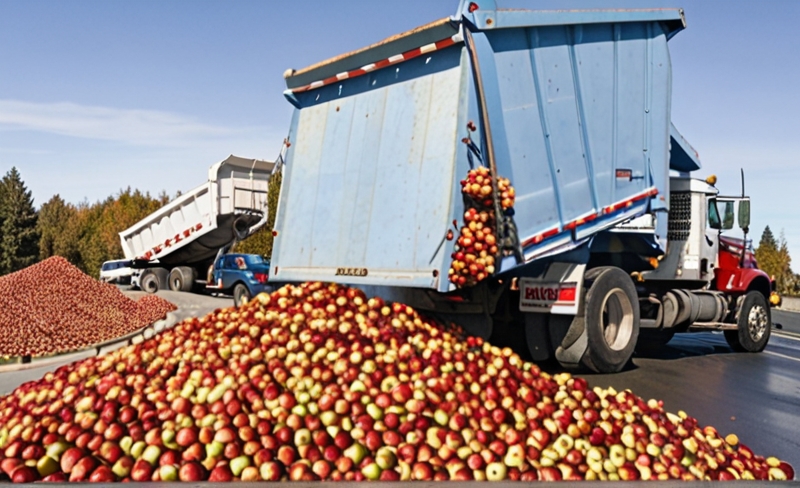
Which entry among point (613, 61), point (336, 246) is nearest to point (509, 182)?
point (336, 246)

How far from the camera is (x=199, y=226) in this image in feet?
66.0

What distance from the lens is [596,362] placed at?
727 centimetres

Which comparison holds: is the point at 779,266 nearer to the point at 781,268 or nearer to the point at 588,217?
the point at 781,268

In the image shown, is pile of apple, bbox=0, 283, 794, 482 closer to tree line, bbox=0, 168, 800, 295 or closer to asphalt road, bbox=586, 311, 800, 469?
asphalt road, bbox=586, 311, 800, 469

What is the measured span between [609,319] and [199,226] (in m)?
15.3

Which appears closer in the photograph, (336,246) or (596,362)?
(336,246)

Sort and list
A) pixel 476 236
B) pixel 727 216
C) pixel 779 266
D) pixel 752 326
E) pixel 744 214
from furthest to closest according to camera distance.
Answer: pixel 779 266
pixel 752 326
pixel 727 216
pixel 744 214
pixel 476 236

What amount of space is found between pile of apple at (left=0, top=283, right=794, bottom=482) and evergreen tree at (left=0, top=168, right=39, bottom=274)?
129ft

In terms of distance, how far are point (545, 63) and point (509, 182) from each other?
1.50m

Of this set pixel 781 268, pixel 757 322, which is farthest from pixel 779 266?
pixel 757 322

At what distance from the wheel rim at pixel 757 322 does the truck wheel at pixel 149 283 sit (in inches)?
704

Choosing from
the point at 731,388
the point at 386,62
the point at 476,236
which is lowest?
the point at 731,388

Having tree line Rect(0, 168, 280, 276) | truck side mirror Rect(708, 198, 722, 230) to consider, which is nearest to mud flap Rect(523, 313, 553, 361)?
truck side mirror Rect(708, 198, 722, 230)

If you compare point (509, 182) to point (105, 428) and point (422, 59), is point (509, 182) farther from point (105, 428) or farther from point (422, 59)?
point (105, 428)
